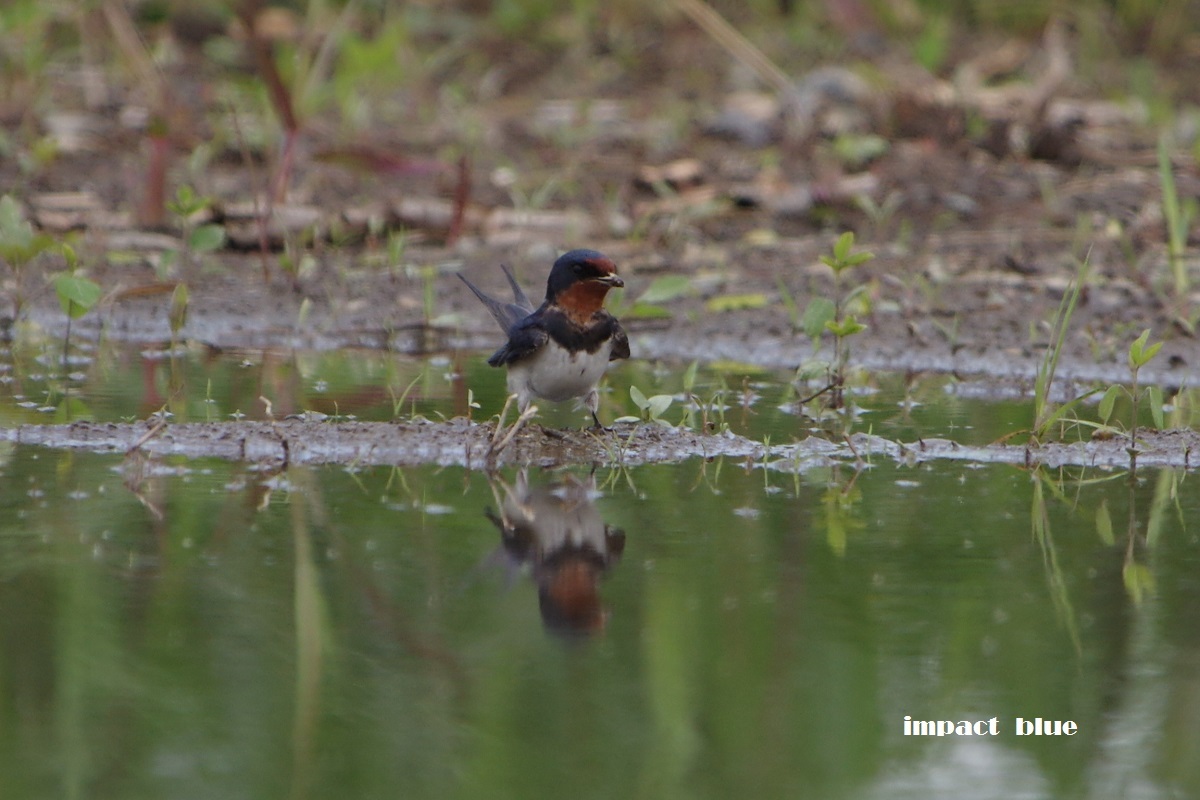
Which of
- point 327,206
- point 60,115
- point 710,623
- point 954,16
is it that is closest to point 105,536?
point 710,623

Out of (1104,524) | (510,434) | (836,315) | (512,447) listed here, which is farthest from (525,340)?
(1104,524)

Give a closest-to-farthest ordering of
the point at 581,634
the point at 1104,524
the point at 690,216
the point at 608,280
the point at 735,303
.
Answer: the point at 581,634, the point at 1104,524, the point at 608,280, the point at 735,303, the point at 690,216

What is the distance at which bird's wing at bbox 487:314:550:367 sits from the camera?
15.3ft

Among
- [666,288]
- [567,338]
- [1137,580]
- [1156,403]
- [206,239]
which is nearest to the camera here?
[1137,580]

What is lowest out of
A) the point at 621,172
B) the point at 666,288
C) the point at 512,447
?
the point at 512,447

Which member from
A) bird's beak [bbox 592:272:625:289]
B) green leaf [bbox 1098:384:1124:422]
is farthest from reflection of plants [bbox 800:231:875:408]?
green leaf [bbox 1098:384:1124:422]

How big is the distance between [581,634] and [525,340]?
1780mm

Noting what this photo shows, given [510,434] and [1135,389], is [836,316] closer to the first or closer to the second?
[1135,389]

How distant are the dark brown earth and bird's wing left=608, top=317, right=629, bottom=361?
425mm

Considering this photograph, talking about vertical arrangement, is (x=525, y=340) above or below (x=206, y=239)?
below

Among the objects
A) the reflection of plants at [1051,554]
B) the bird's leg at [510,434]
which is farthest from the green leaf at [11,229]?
the reflection of plants at [1051,554]

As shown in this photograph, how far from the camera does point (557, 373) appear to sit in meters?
4.66

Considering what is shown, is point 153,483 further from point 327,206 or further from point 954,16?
point 954,16

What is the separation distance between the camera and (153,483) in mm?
3992
